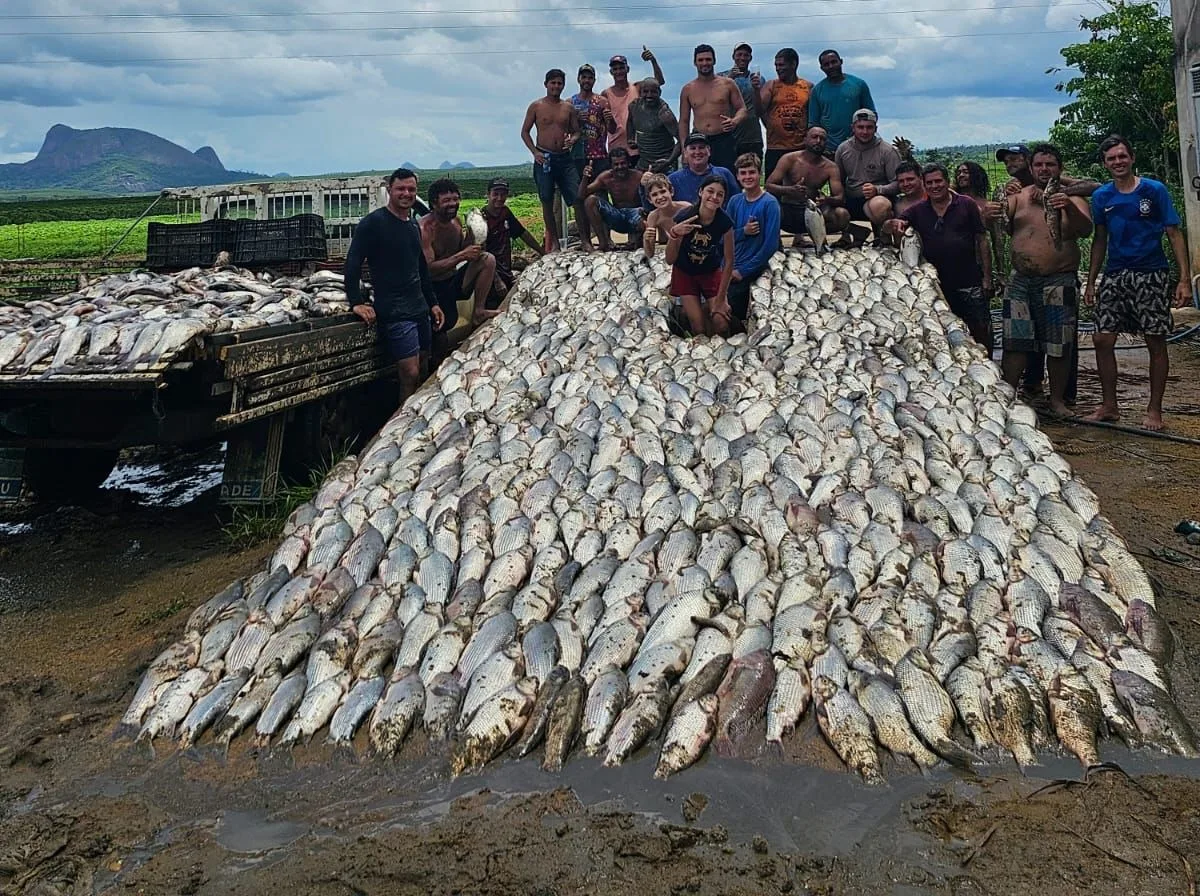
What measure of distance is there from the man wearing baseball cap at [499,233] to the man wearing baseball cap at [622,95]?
1780mm

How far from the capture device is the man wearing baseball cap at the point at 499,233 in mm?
10016

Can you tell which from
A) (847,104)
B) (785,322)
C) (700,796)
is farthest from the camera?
(847,104)

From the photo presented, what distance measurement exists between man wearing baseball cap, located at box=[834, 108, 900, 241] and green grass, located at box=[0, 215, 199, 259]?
83.1 feet

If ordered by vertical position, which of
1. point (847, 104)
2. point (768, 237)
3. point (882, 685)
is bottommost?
point (882, 685)

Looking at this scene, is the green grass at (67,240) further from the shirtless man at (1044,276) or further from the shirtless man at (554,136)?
the shirtless man at (1044,276)

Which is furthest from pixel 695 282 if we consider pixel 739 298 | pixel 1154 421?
pixel 1154 421

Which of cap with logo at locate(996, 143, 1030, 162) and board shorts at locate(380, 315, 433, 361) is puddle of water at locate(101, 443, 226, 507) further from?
cap with logo at locate(996, 143, 1030, 162)

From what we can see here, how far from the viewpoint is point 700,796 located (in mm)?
3576

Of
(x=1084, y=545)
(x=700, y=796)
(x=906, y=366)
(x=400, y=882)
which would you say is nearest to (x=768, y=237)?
(x=906, y=366)

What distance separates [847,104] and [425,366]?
563 cm

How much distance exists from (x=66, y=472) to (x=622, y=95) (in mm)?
7550

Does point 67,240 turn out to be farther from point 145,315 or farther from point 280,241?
point 145,315

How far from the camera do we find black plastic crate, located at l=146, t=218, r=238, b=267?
1036 centimetres

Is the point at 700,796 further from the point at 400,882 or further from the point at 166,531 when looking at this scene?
the point at 166,531
